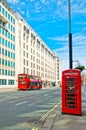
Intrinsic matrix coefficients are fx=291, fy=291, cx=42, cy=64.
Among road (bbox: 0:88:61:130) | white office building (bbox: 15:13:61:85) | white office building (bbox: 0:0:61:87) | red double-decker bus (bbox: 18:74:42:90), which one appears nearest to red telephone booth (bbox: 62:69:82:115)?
road (bbox: 0:88:61:130)

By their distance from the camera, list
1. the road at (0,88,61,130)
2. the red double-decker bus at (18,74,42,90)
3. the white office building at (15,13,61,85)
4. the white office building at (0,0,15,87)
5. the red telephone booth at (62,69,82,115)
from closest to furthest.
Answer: the road at (0,88,61,130), the red telephone booth at (62,69,82,115), the red double-decker bus at (18,74,42,90), the white office building at (0,0,15,87), the white office building at (15,13,61,85)

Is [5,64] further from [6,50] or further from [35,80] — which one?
[35,80]

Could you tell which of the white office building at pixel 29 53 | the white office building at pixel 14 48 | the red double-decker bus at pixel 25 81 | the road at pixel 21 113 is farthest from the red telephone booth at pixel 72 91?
the white office building at pixel 29 53

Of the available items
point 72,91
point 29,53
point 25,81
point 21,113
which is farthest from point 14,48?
point 72,91

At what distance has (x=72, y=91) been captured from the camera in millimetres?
12578

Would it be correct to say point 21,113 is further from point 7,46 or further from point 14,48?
point 14,48

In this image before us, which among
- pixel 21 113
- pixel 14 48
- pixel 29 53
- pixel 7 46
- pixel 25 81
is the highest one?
pixel 29 53

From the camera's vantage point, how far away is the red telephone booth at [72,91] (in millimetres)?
12398

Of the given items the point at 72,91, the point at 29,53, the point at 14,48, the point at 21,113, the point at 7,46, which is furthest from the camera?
the point at 29,53

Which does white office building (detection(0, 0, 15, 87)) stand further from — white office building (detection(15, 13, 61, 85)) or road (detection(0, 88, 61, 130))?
road (detection(0, 88, 61, 130))

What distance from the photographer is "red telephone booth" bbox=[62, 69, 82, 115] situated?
12.4m

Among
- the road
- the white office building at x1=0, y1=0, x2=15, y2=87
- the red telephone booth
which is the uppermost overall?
the white office building at x1=0, y1=0, x2=15, y2=87

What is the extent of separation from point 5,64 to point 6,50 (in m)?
4.42

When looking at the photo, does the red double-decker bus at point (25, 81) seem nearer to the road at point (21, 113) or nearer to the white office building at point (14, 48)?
the white office building at point (14, 48)
